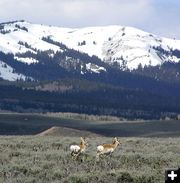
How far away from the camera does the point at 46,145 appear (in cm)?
3038

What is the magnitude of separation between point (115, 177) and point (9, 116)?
89.5m

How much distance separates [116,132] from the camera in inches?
3317

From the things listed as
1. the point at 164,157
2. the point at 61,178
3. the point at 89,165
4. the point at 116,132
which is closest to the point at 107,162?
the point at 89,165

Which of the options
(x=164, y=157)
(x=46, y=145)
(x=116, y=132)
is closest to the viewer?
(x=164, y=157)

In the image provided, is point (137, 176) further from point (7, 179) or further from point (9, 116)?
point (9, 116)

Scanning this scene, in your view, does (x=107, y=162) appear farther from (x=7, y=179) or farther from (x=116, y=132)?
(x=116, y=132)

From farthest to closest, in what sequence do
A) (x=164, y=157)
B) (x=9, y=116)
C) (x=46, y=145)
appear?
(x=9, y=116) → (x=46, y=145) → (x=164, y=157)

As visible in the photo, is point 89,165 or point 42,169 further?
point 89,165

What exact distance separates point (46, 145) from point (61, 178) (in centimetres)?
1212

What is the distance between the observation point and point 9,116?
10669 centimetres

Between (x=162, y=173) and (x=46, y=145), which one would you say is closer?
(x=162, y=173)

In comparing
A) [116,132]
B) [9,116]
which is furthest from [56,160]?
[9,116]

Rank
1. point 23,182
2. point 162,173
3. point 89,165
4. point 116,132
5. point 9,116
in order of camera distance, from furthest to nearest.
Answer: point 9,116 < point 116,132 < point 89,165 < point 162,173 < point 23,182

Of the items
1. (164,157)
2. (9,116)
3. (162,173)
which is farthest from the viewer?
(9,116)
